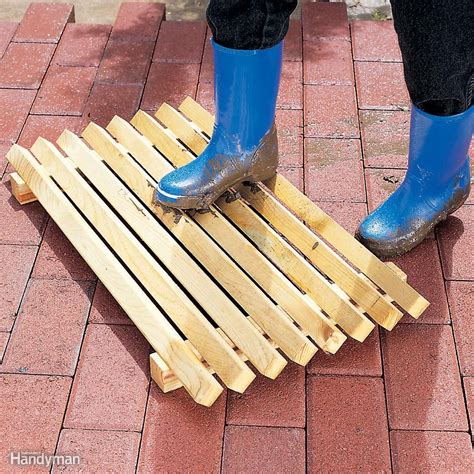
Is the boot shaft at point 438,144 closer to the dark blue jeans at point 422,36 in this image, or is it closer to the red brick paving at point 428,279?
the dark blue jeans at point 422,36

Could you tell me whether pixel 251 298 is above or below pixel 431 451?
above

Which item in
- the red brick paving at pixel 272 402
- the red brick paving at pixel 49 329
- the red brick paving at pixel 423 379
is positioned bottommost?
the red brick paving at pixel 423 379

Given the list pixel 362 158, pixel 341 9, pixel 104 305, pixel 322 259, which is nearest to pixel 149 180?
pixel 104 305

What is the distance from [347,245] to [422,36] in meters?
0.64

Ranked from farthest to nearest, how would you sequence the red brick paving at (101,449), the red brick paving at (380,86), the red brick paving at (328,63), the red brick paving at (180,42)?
the red brick paving at (180,42) < the red brick paving at (328,63) < the red brick paving at (380,86) < the red brick paving at (101,449)

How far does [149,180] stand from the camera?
260 centimetres

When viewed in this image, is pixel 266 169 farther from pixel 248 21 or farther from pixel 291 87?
pixel 291 87

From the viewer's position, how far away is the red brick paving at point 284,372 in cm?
201

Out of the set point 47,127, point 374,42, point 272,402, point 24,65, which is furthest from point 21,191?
point 374,42

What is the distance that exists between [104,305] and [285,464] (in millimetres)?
727

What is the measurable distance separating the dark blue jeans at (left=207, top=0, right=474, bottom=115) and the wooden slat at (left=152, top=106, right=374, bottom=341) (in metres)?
0.51

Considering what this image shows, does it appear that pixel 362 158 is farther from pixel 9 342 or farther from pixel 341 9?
pixel 9 342

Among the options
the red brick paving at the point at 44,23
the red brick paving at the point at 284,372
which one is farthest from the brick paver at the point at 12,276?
the red brick paving at the point at 44,23

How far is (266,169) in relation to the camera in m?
2.56
